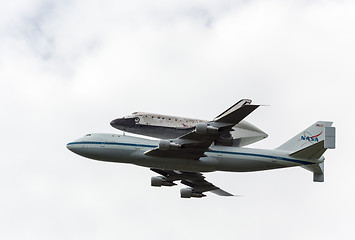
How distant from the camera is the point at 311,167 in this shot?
243 ft

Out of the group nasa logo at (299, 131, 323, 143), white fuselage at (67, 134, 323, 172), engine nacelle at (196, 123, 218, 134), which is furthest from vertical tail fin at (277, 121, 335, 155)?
engine nacelle at (196, 123, 218, 134)

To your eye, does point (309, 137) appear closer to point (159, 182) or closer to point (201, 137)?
point (201, 137)

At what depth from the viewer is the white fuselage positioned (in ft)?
237

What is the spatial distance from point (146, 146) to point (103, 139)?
14.9 feet

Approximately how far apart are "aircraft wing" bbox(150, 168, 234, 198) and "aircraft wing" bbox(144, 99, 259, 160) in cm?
921

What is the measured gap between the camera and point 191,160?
72625 mm

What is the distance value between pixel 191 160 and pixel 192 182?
10451 millimetres

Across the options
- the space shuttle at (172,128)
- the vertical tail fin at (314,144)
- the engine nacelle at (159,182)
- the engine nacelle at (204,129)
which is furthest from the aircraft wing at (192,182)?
the engine nacelle at (204,129)

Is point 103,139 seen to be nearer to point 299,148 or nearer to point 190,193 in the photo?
point 190,193

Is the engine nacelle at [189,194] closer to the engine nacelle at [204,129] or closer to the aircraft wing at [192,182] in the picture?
the aircraft wing at [192,182]

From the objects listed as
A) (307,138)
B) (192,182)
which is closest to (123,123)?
(192,182)

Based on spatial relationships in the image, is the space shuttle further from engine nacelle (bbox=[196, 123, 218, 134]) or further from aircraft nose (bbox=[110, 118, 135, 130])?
engine nacelle (bbox=[196, 123, 218, 134])

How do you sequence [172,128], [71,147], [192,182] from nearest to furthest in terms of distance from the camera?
[172,128]
[71,147]
[192,182]

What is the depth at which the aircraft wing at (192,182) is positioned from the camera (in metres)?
81.4
